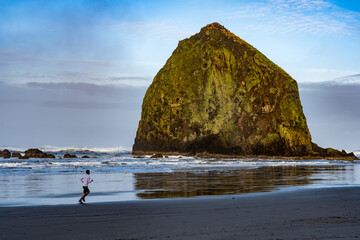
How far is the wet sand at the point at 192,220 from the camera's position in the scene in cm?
804

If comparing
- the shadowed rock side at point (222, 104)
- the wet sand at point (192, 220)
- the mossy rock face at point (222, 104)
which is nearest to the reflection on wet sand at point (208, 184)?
the wet sand at point (192, 220)

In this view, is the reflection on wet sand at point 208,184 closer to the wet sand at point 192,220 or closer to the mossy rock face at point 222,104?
the wet sand at point 192,220

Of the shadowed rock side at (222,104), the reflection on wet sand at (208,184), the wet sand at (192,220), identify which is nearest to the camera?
the wet sand at (192,220)

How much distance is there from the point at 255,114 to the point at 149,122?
22.2 metres

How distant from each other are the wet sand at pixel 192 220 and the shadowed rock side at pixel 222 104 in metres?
63.3

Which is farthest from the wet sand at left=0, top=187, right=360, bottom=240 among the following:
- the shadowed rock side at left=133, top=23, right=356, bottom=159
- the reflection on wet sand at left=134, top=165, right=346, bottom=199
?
the shadowed rock side at left=133, top=23, right=356, bottom=159

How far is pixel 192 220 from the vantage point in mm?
9609

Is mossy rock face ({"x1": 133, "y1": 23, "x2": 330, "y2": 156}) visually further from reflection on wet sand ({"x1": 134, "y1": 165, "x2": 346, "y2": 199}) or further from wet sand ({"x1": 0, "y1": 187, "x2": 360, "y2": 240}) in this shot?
wet sand ({"x1": 0, "y1": 187, "x2": 360, "y2": 240})

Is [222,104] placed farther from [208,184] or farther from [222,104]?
[208,184]

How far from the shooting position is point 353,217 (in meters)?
9.84

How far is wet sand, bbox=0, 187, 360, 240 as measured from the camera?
8.04 metres

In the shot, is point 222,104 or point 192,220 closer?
point 192,220

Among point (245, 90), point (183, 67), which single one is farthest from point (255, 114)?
point (183, 67)

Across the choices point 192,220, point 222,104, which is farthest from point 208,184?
point 222,104
